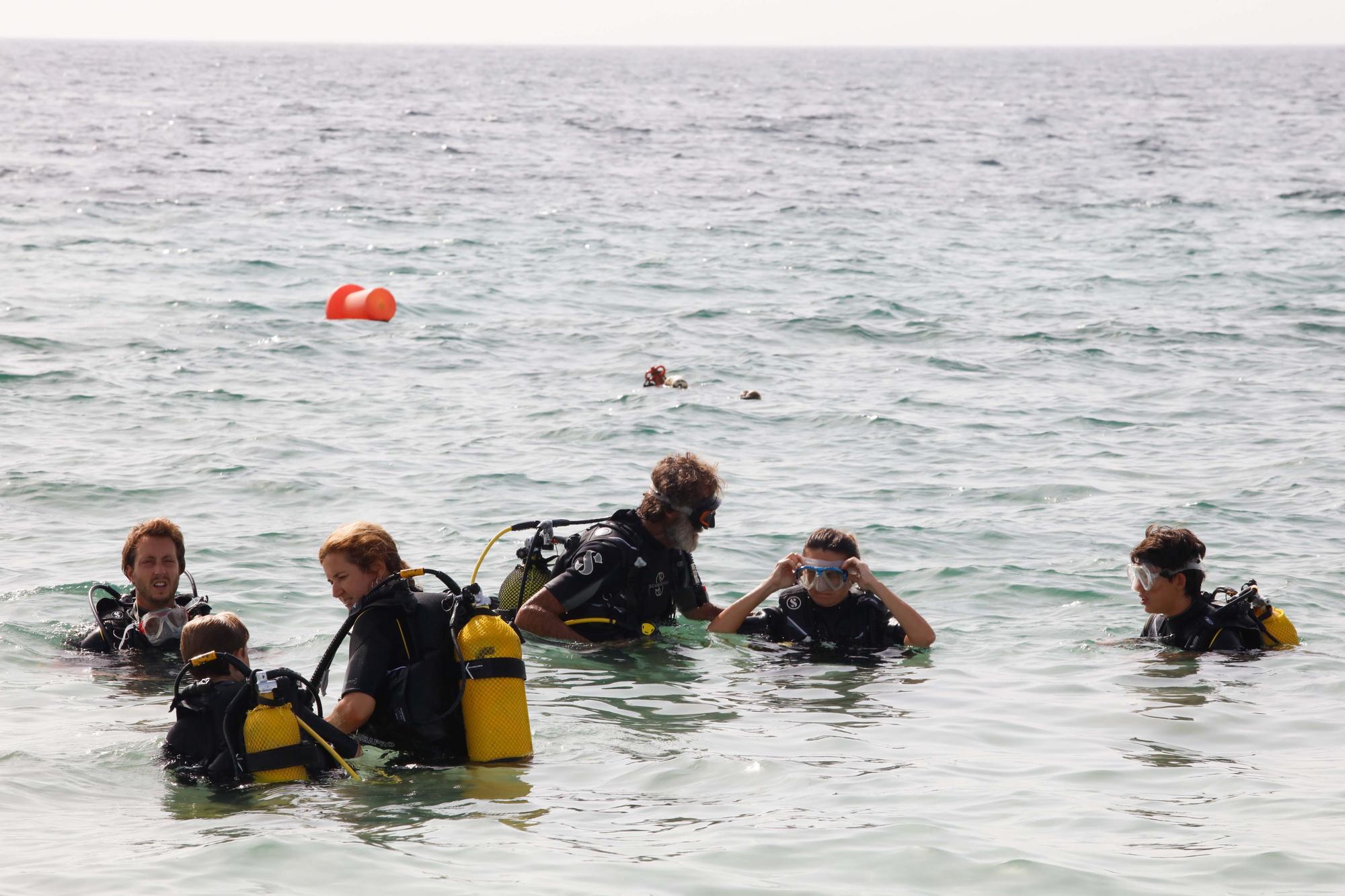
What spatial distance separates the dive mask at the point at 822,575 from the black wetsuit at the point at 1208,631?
194cm

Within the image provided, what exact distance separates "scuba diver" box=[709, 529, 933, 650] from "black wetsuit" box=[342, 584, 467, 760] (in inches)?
91.0

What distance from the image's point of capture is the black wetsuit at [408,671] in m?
5.74

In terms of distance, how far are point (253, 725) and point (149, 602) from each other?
7.87 ft

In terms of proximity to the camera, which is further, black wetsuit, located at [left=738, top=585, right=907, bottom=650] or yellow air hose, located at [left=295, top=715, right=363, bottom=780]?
black wetsuit, located at [left=738, top=585, right=907, bottom=650]

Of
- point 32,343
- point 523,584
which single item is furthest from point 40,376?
point 523,584

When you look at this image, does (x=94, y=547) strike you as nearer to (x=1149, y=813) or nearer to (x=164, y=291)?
(x=1149, y=813)

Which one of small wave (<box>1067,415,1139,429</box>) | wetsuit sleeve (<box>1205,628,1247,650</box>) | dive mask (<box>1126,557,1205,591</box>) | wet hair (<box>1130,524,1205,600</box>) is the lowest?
wetsuit sleeve (<box>1205,628,1247,650</box>)

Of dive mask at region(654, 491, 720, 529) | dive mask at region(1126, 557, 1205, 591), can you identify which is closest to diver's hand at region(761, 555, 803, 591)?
dive mask at region(654, 491, 720, 529)

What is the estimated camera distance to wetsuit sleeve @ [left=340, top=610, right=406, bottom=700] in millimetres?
5730

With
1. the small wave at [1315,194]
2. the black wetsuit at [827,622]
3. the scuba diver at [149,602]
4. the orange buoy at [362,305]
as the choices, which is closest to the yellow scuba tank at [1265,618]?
the black wetsuit at [827,622]

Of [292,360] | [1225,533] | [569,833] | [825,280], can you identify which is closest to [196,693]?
[569,833]

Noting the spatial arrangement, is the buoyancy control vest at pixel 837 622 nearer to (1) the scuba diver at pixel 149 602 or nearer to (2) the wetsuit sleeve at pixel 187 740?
(1) the scuba diver at pixel 149 602

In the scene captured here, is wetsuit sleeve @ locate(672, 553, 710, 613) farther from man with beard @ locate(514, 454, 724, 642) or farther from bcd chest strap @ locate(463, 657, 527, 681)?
bcd chest strap @ locate(463, 657, 527, 681)

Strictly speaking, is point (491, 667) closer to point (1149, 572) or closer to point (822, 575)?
point (822, 575)
